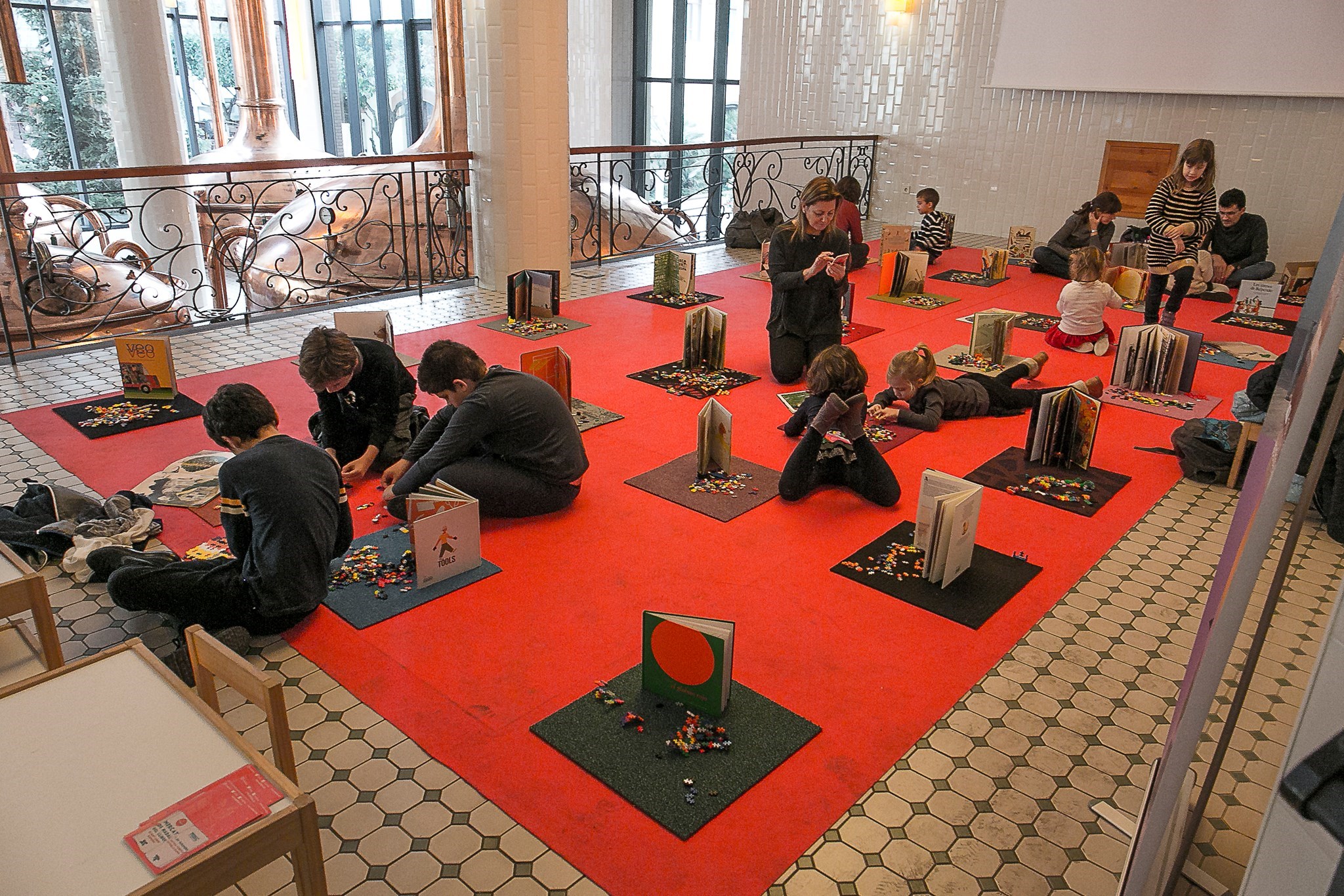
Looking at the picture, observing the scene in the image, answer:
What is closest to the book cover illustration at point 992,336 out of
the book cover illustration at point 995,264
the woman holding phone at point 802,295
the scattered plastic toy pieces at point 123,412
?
the woman holding phone at point 802,295

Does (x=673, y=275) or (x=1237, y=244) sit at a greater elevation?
(x=1237, y=244)

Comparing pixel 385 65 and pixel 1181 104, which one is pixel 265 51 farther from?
pixel 1181 104

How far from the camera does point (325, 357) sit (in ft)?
12.8

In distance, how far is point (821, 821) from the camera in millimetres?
2539

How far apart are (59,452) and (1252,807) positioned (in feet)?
17.1

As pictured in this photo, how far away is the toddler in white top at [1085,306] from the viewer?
665 centimetres

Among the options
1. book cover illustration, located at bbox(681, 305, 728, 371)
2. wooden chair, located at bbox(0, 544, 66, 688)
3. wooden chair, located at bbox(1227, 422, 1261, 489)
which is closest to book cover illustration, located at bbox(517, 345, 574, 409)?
book cover illustration, located at bbox(681, 305, 728, 371)

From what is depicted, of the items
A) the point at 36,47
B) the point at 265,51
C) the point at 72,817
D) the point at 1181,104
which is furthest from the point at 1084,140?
the point at 36,47

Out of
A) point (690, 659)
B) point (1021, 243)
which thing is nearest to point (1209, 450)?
point (690, 659)

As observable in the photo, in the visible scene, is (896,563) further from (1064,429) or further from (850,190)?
(850,190)

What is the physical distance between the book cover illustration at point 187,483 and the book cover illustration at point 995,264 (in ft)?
24.2

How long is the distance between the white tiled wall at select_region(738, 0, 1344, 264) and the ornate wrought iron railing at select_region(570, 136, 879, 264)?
17.2 inches

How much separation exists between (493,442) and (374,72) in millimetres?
16208

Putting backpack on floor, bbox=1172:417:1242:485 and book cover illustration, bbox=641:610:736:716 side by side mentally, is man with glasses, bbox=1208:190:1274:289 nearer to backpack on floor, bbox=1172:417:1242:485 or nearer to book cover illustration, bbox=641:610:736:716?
backpack on floor, bbox=1172:417:1242:485
